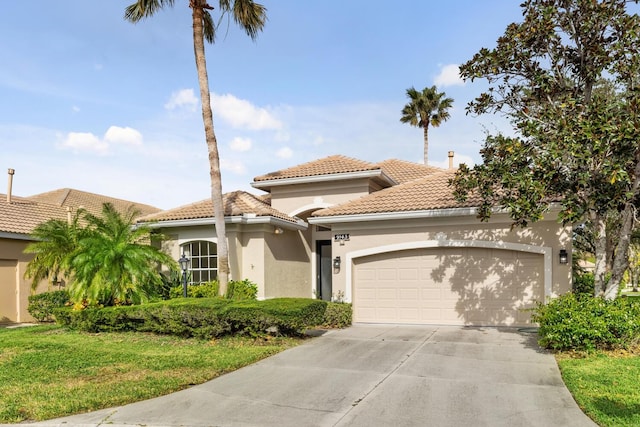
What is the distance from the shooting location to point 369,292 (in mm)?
14586

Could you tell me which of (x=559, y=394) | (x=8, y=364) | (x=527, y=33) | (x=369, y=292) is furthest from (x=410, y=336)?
(x=8, y=364)

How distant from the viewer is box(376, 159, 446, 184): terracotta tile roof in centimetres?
2017

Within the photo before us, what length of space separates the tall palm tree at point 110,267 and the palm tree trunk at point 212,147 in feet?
6.18

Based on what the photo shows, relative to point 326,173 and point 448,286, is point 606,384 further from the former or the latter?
point 326,173

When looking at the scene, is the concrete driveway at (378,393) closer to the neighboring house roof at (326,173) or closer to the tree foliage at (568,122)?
the tree foliage at (568,122)

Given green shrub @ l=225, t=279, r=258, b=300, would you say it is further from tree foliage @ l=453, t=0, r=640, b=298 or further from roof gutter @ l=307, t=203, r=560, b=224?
tree foliage @ l=453, t=0, r=640, b=298

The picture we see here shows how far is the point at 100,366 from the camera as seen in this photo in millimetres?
8656

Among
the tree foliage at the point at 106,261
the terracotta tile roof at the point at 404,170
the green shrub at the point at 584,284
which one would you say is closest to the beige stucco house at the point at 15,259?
the tree foliage at the point at 106,261

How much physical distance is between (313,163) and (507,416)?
14987 mm

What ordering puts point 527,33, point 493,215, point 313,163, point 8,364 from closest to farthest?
1. point 8,364
2. point 527,33
3. point 493,215
4. point 313,163

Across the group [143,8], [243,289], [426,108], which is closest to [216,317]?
[243,289]

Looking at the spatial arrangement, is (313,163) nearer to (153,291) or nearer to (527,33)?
(153,291)

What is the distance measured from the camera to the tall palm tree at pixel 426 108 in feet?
113

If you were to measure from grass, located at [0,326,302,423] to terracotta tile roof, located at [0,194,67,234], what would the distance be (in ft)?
18.6
